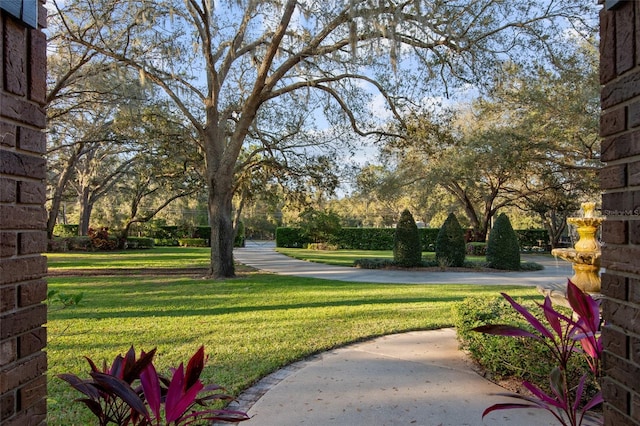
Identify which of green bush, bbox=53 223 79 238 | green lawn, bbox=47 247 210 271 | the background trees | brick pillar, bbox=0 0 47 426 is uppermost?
the background trees

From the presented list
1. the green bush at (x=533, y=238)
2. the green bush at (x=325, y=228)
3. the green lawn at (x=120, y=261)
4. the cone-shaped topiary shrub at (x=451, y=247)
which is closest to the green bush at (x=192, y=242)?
the green bush at (x=325, y=228)

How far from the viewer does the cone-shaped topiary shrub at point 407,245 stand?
1400 centimetres

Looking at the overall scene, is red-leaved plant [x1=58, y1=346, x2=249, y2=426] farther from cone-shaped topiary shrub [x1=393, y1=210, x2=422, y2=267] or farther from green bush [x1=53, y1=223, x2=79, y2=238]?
green bush [x1=53, y1=223, x2=79, y2=238]

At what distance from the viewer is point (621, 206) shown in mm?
1367

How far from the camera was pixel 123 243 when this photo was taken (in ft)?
77.3

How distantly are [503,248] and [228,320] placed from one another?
11.1 metres

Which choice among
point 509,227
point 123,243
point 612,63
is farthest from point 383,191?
point 612,63

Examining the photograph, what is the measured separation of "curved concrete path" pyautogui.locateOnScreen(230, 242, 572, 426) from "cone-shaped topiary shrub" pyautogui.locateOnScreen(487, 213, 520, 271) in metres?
10.4

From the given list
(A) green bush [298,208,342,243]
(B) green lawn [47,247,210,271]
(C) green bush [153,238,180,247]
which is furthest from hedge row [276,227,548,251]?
(B) green lawn [47,247,210,271]

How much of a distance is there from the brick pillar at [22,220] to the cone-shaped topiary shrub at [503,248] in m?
14.4

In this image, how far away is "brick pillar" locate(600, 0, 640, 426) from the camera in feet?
4.29

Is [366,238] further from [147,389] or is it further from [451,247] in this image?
[147,389]

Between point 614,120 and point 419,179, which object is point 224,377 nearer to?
point 614,120

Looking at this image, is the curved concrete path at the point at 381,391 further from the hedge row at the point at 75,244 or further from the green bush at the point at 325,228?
the green bush at the point at 325,228
